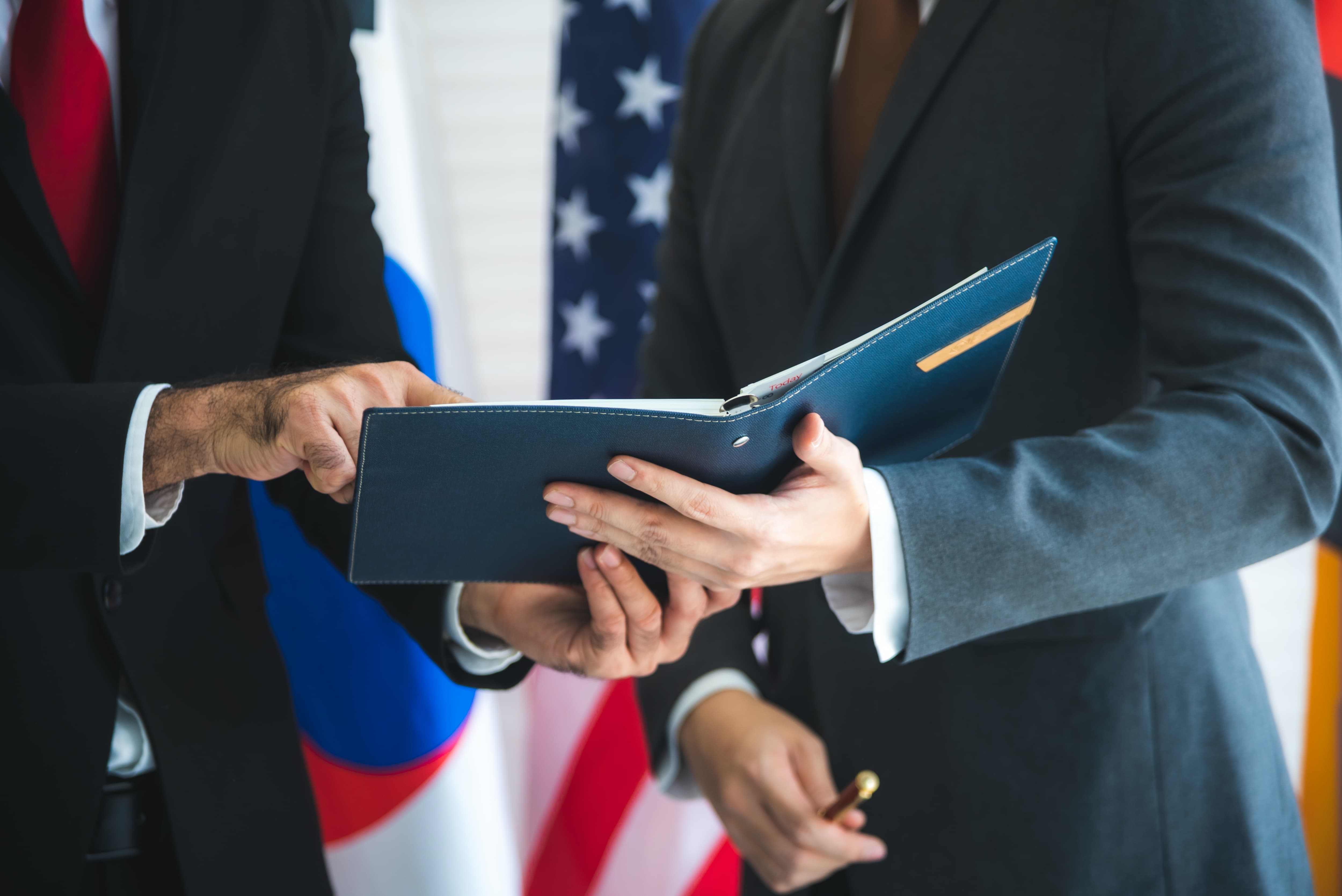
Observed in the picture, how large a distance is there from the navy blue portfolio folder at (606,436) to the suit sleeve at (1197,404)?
115mm

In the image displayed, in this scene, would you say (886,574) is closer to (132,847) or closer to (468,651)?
(468,651)

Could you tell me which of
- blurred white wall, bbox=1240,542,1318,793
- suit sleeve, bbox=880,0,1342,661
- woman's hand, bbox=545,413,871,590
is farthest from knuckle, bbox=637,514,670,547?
blurred white wall, bbox=1240,542,1318,793

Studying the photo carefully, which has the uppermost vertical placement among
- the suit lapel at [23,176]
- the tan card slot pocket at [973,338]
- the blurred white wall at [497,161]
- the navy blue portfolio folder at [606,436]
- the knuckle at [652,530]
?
the blurred white wall at [497,161]

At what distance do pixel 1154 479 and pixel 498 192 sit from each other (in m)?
2.02

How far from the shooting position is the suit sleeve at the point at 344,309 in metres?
1.14

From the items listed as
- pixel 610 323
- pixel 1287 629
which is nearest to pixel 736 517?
pixel 610 323

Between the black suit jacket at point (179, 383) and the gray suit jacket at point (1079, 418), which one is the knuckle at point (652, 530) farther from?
the black suit jacket at point (179, 383)

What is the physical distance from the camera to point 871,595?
3.27 feet

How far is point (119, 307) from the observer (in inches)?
35.5

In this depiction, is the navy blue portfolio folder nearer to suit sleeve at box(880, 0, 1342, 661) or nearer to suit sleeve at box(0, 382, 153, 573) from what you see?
suit sleeve at box(880, 0, 1342, 661)

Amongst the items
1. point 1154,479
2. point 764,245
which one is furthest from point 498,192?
point 1154,479

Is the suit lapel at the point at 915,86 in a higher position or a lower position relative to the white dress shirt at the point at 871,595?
higher

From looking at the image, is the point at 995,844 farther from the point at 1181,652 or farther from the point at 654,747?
the point at 654,747

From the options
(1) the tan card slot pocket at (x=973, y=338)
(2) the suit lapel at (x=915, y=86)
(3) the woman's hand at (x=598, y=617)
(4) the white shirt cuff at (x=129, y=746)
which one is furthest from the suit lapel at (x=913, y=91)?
(4) the white shirt cuff at (x=129, y=746)
